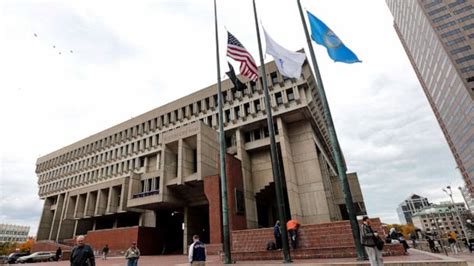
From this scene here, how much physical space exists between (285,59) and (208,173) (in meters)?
19.3

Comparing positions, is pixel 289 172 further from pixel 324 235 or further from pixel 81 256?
pixel 81 256

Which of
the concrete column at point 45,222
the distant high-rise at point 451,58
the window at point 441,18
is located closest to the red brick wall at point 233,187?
the concrete column at point 45,222

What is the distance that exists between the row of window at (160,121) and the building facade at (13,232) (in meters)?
A: 89.1

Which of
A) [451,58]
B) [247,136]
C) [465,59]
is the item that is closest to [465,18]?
[465,59]

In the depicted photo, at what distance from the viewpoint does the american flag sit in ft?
49.0

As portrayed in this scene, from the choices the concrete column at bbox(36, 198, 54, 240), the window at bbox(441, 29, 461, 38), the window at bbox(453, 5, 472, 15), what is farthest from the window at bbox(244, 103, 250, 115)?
the window at bbox(453, 5, 472, 15)

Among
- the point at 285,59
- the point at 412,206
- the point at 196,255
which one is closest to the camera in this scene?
the point at 196,255

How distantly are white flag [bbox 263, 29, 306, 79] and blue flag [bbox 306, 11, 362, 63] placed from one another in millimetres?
1243

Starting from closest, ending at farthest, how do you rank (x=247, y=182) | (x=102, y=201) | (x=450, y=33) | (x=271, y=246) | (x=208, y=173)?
(x=271, y=246), (x=208, y=173), (x=247, y=182), (x=102, y=201), (x=450, y=33)

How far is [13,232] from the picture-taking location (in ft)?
400

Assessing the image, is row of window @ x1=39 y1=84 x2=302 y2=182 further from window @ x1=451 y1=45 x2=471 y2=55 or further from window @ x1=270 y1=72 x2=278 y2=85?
window @ x1=451 y1=45 x2=471 y2=55

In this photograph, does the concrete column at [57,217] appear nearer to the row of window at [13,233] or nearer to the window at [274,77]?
the window at [274,77]

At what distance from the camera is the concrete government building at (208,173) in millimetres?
29375

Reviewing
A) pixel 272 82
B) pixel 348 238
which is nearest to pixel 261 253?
pixel 348 238
